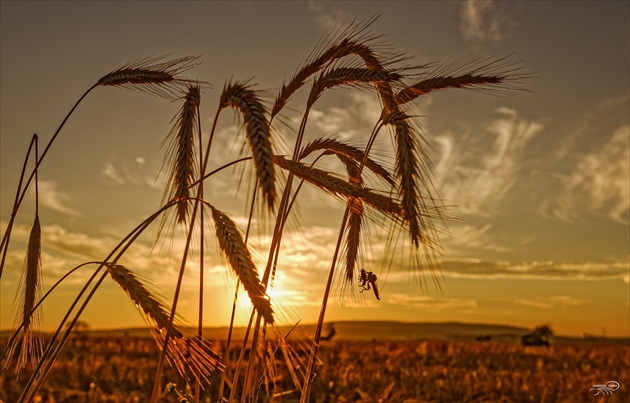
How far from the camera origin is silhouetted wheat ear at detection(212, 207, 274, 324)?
114 inches

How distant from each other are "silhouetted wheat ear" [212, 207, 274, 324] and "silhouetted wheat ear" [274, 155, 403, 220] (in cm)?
40

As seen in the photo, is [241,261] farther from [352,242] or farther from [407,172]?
[352,242]

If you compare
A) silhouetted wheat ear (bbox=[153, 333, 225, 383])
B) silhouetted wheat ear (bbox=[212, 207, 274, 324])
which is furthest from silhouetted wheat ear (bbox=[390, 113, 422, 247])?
silhouetted wheat ear (bbox=[153, 333, 225, 383])

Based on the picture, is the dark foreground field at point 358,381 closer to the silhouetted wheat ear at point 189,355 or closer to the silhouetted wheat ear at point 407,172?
the silhouetted wheat ear at point 189,355

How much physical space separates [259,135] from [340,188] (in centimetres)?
62

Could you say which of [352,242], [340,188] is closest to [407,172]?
[340,188]

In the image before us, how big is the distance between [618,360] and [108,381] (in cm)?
1434

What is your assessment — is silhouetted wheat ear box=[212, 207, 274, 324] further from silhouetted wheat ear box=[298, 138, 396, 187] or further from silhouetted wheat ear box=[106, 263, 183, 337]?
silhouetted wheat ear box=[298, 138, 396, 187]

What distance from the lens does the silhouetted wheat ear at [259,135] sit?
2633 millimetres

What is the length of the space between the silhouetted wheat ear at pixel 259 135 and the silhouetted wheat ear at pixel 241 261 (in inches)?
20.6

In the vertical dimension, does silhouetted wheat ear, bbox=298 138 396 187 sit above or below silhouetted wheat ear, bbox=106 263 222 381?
above

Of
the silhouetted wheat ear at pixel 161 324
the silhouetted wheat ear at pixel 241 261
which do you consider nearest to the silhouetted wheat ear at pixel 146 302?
the silhouetted wheat ear at pixel 161 324

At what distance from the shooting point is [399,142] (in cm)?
409
